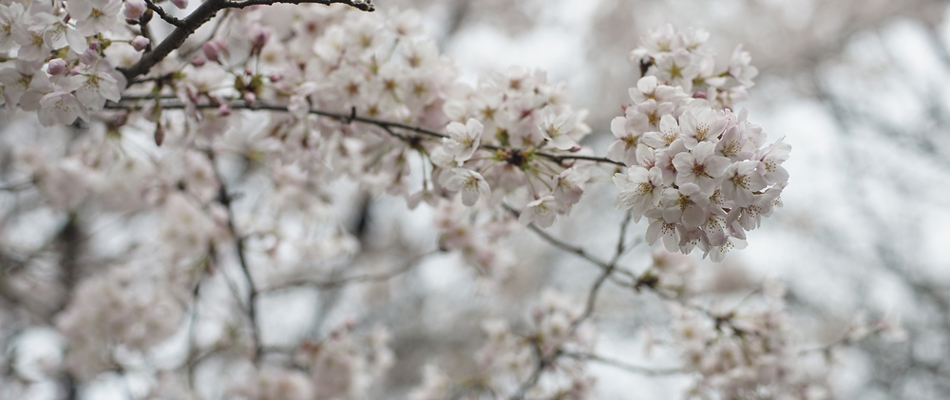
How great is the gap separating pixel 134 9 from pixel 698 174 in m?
1.11

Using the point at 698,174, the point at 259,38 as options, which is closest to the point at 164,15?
the point at 259,38

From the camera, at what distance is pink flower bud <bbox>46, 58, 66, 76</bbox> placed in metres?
1.08

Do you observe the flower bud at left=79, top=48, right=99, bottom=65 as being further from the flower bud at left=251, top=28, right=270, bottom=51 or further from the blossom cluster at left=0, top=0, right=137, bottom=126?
the flower bud at left=251, top=28, right=270, bottom=51

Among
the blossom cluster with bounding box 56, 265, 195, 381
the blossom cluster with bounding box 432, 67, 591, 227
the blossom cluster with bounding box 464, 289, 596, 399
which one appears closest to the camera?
the blossom cluster with bounding box 432, 67, 591, 227

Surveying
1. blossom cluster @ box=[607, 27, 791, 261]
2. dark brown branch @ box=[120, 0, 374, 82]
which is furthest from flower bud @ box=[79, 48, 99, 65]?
blossom cluster @ box=[607, 27, 791, 261]

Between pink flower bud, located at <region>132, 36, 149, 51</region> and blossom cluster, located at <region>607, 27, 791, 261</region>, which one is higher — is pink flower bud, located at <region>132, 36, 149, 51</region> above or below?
below

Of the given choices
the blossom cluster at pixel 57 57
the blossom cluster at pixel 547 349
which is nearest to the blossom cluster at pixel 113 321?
the blossom cluster at pixel 547 349

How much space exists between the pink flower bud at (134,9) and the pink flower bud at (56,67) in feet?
0.50

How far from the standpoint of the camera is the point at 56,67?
3.55ft

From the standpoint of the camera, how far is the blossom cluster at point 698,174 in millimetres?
948

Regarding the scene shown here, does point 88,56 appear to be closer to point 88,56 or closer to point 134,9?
point 88,56

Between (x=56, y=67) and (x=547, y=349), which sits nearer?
(x=56, y=67)

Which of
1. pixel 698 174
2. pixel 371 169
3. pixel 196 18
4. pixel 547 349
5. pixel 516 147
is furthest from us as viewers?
pixel 547 349

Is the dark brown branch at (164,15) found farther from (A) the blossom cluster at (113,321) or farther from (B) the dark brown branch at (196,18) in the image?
(A) the blossom cluster at (113,321)
